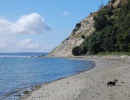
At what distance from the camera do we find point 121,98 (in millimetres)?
22922

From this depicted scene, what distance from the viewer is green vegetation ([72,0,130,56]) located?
124m

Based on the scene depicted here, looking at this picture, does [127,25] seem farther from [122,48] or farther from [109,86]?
[109,86]

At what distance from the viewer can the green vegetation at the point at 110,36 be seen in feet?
406

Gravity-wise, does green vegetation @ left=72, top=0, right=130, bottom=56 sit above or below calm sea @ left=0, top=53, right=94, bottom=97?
above

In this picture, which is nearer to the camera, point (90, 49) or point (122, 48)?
point (122, 48)

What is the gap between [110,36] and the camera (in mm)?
141625

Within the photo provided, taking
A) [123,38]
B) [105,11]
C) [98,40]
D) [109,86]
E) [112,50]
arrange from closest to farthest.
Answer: [109,86] → [123,38] → [112,50] → [98,40] → [105,11]

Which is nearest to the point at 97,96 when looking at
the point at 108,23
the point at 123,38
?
the point at 123,38

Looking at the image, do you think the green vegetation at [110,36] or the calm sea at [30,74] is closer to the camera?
the calm sea at [30,74]

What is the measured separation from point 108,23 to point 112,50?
1231 inches

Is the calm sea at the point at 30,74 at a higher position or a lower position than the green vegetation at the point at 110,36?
lower

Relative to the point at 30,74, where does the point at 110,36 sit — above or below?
above

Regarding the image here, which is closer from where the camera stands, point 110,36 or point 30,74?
point 30,74

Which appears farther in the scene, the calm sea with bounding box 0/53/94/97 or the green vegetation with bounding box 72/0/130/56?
the green vegetation with bounding box 72/0/130/56
